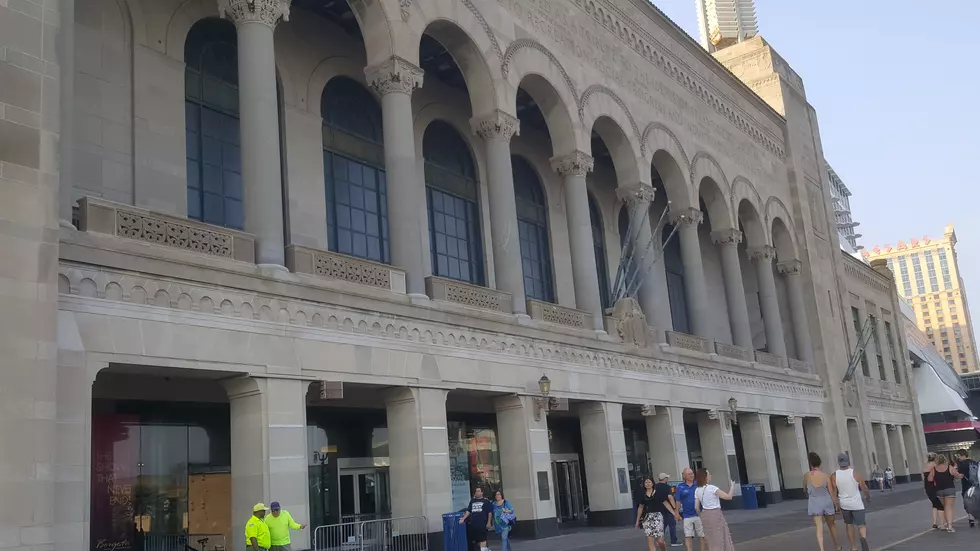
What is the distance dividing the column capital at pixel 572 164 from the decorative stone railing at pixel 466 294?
19.0 ft

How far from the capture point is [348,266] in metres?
17.9

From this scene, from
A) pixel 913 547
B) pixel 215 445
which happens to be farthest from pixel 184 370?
pixel 913 547

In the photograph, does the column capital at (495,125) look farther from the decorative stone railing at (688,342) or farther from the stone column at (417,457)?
the decorative stone railing at (688,342)

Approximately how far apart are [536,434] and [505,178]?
21.8ft

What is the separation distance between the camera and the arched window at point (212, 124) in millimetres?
19750

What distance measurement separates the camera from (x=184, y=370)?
14.7 metres

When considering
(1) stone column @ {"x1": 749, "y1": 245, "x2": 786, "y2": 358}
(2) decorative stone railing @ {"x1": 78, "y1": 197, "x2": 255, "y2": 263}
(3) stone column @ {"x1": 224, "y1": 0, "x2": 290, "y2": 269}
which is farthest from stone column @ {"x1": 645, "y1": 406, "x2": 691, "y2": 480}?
(2) decorative stone railing @ {"x1": 78, "y1": 197, "x2": 255, "y2": 263}

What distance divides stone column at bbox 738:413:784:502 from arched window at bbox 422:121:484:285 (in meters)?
13.4

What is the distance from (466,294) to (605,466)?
7.05 m

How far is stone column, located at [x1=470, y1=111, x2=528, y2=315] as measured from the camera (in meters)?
22.5

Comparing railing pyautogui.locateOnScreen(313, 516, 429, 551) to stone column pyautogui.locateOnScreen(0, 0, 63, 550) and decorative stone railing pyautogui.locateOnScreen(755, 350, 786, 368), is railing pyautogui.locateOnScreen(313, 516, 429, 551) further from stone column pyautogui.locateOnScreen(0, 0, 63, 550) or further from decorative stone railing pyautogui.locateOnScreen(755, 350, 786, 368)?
decorative stone railing pyautogui.locateOnScreen(755, 350, 786, 368)

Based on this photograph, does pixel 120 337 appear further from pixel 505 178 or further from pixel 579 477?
pixel 579 477

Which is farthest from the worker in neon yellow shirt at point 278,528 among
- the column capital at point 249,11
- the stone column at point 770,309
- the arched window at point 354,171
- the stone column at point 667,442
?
the stone column at point 770,309

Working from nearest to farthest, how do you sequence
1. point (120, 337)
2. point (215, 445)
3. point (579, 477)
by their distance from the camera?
point (120, 337) → point (215, 445) → point (579, 477)
